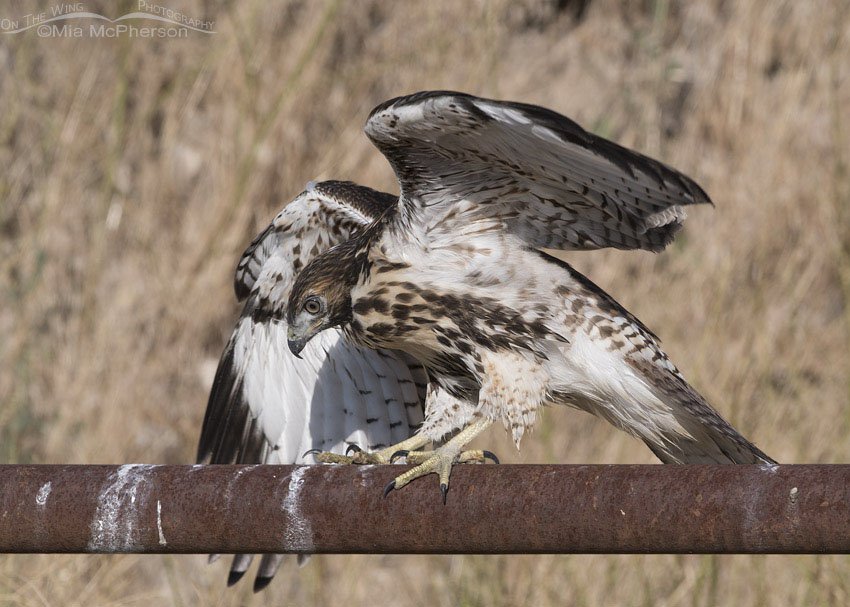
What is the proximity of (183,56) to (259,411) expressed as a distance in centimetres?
322

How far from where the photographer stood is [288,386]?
3891 mm

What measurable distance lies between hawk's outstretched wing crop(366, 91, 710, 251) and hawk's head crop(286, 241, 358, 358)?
1.00 feet

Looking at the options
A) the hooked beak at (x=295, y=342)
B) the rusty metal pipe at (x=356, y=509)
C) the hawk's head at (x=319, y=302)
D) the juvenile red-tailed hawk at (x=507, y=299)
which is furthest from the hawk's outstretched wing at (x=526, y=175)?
the rusty metal pipe at (x=356, y=509)

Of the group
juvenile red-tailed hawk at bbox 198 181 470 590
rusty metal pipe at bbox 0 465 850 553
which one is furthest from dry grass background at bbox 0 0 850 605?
rusty metal pipe at bbox 0 465 850 553

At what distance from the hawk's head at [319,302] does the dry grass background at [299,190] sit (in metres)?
1.81

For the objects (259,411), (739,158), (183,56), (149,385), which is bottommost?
(149,385)

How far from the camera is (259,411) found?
153 inches

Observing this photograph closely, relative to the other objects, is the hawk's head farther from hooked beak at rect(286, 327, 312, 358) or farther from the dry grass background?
the dry grass background

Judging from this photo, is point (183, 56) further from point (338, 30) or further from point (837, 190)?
point (837, 190)

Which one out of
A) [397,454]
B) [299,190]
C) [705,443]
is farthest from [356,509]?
[299,190]

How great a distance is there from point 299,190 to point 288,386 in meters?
2.21

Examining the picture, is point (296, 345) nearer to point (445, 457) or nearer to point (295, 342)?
point (295, 342)

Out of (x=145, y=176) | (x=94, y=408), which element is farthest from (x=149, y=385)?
(x=145, y=176)

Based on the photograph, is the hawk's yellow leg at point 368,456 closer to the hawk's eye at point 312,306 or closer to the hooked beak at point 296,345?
the hooked beak at point 296,345
